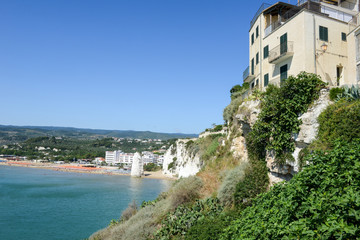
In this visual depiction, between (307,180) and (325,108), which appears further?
(325,108)

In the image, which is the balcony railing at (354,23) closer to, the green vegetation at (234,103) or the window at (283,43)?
the window at (283,43)

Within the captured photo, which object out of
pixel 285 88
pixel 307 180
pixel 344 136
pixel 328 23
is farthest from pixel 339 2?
pixel 307 180

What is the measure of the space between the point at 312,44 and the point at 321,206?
497 inches

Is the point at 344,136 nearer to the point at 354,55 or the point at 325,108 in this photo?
the point at 325,108

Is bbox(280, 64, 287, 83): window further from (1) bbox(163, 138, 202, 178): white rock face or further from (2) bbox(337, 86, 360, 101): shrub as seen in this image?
(1) bbox(163, 138, 202, 178): white rock face

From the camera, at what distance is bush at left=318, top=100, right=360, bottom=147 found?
8.55 m

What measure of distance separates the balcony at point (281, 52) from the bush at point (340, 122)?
21.5 ft

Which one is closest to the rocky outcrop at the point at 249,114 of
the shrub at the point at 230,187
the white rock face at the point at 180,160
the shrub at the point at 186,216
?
the shrub at the point at 230,187

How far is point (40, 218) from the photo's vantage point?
3209 cm

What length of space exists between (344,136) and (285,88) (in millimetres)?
4124

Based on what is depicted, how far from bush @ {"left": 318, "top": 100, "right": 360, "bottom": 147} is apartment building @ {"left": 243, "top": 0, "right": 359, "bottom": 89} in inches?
226

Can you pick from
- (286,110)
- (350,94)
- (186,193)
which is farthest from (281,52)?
(186,193)

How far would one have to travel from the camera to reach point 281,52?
16.5m

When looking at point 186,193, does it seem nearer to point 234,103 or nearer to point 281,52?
point 234,103
